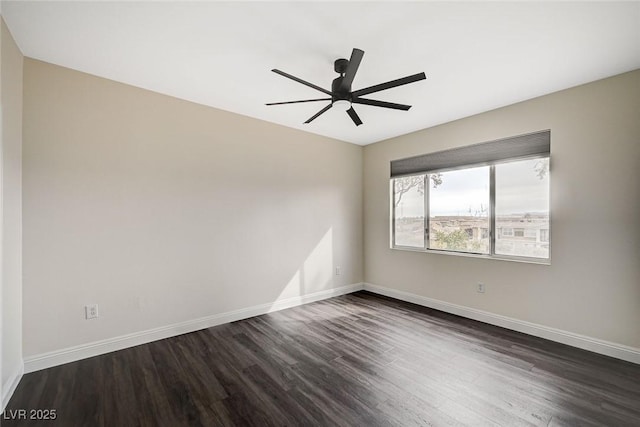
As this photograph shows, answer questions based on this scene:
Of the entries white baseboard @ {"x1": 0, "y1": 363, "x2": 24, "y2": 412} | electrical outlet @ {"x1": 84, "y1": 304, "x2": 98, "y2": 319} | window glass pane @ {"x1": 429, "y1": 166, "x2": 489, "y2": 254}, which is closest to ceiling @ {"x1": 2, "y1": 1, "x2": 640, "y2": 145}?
window glass pane @ {"x1": 429, "y1": 166, "x2": 489, "y2": 254}

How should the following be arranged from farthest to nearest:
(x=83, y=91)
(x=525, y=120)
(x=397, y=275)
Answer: (x=397, y=275)
(x=525, y=120)
(x=83, y=91)

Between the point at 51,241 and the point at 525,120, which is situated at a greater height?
the point at 525,120

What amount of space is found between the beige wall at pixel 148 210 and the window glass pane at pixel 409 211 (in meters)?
1.45

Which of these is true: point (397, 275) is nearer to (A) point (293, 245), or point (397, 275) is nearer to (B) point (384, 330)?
(B) point (384, 330)

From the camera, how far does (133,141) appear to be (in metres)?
2.82

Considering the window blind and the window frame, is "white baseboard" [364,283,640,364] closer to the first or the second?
the window frame

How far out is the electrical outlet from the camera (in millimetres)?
2548

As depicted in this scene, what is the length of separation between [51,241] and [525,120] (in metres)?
4.98

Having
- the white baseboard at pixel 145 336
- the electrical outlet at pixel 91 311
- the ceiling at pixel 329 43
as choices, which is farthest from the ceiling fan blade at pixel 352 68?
the electrical outlet at pixel 91 311

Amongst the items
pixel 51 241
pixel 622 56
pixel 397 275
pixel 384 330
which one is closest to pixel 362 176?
pixel 397 275

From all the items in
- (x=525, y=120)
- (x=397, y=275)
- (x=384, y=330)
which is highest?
(x=525, y=120)

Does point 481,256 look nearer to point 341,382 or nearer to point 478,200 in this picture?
point 478,200

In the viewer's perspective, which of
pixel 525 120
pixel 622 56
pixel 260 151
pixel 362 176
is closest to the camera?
pixel 622 56

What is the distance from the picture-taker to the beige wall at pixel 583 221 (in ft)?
8.32
